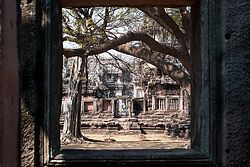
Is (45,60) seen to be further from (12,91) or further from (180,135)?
(180,135)

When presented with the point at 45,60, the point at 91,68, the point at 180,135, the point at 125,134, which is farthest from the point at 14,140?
the point at 91,68

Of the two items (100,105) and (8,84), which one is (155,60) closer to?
(8,84)

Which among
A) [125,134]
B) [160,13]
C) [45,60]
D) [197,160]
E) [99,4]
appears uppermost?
[160,13]

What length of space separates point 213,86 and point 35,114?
92cm

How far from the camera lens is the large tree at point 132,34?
10.7 m

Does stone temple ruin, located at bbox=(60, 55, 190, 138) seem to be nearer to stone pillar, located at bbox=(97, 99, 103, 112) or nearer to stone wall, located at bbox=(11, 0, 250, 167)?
stone pillar, located at bbox=(97, 99, 103, 112)

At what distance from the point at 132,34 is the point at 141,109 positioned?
16.4 metres

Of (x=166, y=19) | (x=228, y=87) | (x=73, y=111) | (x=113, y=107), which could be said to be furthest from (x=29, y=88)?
(x=113, y=107)

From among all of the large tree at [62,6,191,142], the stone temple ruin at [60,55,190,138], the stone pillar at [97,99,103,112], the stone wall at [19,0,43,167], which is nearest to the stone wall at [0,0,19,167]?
the stone wall at [19,0,43,167]

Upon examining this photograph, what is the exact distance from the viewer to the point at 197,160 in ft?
8.04

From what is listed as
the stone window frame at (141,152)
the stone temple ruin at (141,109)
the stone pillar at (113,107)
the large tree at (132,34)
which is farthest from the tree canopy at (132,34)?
the stone pillar at (113,107)

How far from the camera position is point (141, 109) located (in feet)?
89.6

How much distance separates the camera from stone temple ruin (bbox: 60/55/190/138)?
76.9 feet

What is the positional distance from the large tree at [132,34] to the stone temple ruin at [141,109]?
949 cm
